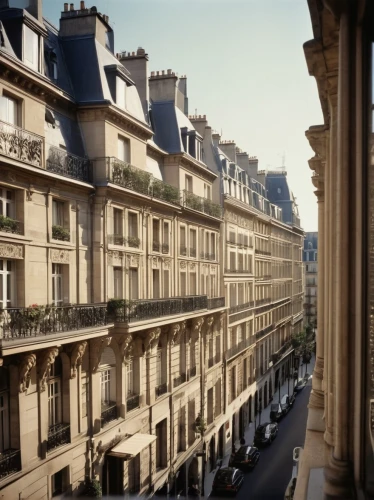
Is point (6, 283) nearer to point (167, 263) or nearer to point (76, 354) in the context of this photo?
point (76, 354)

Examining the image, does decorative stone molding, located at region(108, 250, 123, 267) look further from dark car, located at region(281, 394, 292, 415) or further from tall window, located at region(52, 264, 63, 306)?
dark car, located at region(281, 394, 292, 415)

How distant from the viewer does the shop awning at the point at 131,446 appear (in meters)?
20.8

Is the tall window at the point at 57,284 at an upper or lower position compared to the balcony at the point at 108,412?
upper

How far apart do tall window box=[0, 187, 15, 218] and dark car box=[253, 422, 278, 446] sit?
2797 centimetres

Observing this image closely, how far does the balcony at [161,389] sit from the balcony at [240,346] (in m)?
12.2

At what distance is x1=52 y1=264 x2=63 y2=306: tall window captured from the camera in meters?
19.0

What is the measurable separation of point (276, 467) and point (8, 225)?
24.5 m

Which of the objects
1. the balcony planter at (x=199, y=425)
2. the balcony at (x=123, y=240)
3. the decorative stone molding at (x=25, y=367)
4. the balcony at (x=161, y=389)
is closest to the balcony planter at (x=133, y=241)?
the balcony at (x=123, y=240)

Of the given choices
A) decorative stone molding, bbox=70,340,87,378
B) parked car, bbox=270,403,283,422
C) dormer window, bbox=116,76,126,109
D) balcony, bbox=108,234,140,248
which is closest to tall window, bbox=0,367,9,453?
decorative stone molding, bbox=70,340,87,378

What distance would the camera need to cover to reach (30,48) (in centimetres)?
1802

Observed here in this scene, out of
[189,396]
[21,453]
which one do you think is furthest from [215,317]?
[21,453]

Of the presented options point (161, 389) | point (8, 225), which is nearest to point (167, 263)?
point (161, 389)

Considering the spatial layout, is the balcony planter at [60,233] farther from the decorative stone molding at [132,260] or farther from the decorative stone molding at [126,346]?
the decorative stone molding at [126,346]

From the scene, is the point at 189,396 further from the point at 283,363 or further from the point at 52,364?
the point at 283,363
